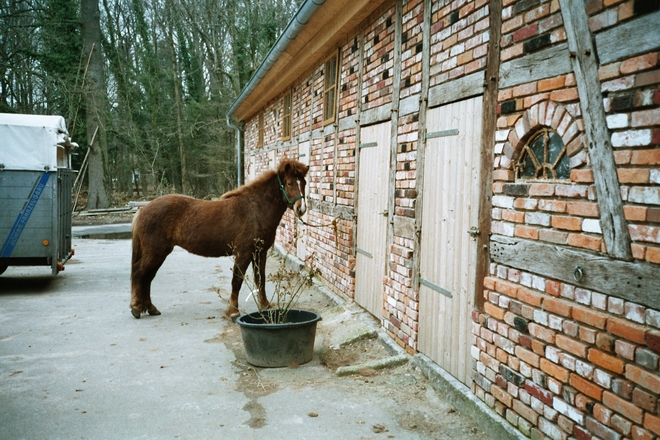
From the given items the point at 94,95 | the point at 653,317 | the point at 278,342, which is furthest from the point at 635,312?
the point at 94,95

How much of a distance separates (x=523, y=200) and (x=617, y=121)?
82 cm

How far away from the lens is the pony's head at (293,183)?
6.63 metres

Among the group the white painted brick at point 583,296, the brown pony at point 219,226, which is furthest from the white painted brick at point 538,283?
the brown pony at point 219,226

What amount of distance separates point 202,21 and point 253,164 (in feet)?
39.6

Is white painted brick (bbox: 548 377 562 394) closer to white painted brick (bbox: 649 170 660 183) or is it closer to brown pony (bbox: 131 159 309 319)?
white painted brick (bbox: 649 170 660 183)

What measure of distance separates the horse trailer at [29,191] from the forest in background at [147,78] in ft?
44.9

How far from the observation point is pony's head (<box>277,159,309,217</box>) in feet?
21.7

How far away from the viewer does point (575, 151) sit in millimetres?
2701

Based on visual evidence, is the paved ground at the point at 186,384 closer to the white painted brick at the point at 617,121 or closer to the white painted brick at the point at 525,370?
the white painted brick at the point at 525,370

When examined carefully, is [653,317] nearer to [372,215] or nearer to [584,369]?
[584,369]

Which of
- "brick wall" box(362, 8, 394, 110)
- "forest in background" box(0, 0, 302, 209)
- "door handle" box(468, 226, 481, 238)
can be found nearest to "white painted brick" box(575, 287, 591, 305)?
"door handle" box(468, 226, 481, 238)

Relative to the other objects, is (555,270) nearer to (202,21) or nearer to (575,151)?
(575,151)

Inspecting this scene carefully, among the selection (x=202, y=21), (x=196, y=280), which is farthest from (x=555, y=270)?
(x=202, y=21)

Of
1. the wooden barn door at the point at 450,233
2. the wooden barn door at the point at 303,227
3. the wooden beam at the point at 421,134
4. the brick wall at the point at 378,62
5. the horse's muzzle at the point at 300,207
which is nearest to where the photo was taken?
the wooden barn door at the point at 450,233
